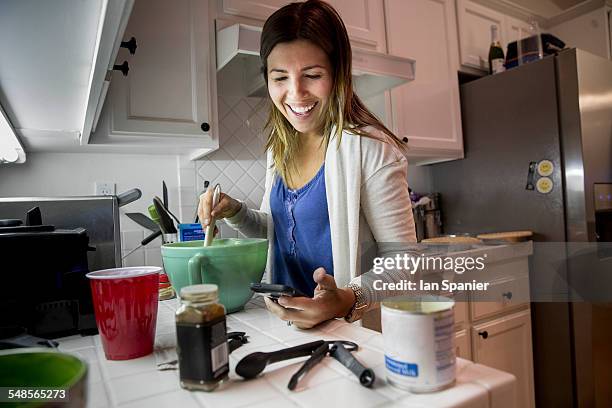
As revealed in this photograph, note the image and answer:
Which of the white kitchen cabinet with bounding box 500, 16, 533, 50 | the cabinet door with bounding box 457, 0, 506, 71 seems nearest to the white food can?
the cabinet door with bounding box 457, 0, 506, 71

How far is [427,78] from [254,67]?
97 centimetres

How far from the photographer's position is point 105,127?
115cm

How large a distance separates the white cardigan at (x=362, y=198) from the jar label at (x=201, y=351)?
0.45m

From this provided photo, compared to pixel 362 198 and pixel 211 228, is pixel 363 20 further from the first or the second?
pixel 211 228

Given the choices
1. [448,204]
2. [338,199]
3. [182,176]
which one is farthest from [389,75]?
[448,204]

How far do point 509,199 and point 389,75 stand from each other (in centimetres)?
98

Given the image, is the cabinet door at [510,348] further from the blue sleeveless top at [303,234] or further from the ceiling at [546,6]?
the ceiling at [546,6]

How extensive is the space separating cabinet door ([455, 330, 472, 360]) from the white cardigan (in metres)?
0.88

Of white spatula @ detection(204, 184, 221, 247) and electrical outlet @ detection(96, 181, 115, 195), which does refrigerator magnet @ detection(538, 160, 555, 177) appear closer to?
white spatula @ detection(204, 184, 221, 247)

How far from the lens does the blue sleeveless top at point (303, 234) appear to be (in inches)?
36.9

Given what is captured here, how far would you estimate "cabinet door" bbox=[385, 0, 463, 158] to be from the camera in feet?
6.07

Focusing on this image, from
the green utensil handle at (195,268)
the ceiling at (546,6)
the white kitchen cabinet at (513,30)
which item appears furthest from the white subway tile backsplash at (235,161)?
the ceiling at (546,6)

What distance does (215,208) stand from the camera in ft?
2.97

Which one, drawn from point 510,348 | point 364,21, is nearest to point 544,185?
point 510,348
